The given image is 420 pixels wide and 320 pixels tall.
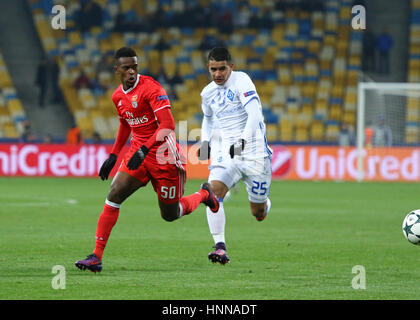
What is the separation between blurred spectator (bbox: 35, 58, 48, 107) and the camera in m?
27.4

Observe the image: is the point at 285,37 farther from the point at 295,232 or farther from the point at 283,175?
the point at 295,232

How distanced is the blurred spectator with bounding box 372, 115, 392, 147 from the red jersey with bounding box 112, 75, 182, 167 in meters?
17.4

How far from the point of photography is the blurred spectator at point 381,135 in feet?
81.8

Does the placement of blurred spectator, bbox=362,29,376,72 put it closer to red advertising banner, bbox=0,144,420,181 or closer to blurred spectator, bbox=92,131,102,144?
red advertising banner, bbox=0,144,420,181

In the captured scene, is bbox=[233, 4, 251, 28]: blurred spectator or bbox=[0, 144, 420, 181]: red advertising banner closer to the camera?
bbox=[0, 144, 420, 181]: red advertising banner


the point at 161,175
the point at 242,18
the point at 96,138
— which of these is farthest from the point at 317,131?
the point at 161,175

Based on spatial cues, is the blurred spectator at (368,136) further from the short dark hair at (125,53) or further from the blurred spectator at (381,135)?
the short dark hair at (125,53)

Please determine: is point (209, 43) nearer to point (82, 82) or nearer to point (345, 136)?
point (82, 82)

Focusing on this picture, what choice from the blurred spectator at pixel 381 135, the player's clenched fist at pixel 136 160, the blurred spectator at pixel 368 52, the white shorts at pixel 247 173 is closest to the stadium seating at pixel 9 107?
the blurred spectator at pixel 381 135

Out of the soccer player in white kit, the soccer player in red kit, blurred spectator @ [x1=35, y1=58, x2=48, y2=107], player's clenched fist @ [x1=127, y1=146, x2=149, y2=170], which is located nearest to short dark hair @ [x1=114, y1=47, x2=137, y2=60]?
the soccer player in red kit

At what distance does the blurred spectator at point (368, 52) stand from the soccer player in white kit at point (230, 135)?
20.7m

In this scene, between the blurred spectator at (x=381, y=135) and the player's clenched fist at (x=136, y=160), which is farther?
the blurred spectator at (x=381, y=135)

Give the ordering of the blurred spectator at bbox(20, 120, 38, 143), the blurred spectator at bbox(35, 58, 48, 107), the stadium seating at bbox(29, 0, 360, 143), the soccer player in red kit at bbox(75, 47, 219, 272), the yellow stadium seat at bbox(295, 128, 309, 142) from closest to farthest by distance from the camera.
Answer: the soccer player in red kit at bbox(75, 47, 219, 272)
the blurred spectator at bbox(20, 120, 38, 143)
the yellow stadium seat at bbox(295, 128, 309, 142)
the blurred spectator at bbox(35, 58, 48, 107)
the stadium seating at bbox(29, 0, 360, 143)

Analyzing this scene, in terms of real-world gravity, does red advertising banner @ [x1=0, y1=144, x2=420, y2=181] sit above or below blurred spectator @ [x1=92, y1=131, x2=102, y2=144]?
below
